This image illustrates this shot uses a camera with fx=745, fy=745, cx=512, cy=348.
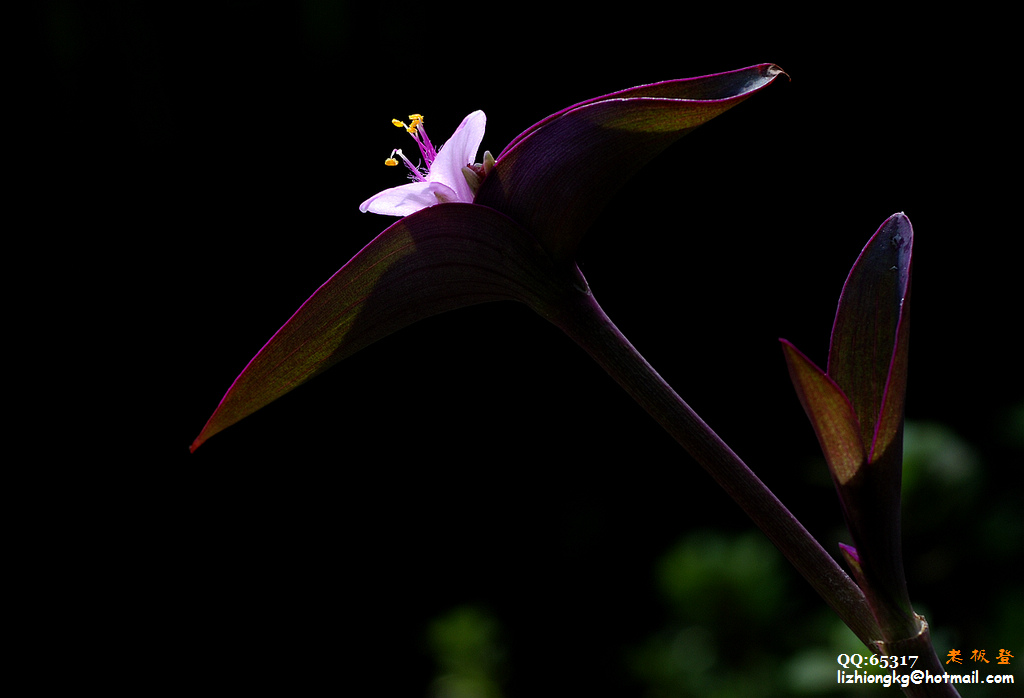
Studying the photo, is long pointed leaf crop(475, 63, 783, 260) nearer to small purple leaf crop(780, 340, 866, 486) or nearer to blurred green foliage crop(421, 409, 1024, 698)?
small purple leaf crop(780, 340, 866, 486)

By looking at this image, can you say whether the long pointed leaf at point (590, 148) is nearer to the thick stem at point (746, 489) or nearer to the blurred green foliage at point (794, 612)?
the thick stem at point (746, 489)

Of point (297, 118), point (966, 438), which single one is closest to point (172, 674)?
point (297, 118)

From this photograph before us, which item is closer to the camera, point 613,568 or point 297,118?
point 297,118

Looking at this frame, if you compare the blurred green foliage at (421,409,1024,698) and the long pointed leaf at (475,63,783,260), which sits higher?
the long pointed leaf at (475,63,783,260)

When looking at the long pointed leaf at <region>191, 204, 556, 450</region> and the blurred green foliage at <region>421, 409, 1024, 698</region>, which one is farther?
the blurred green foliage at <region>421, 409, 1024, 698</region>

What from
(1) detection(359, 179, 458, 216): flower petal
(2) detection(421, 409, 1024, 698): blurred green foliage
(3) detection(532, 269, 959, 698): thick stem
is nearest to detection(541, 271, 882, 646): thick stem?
(3) detection(532, 269, 959, 698): thick stem

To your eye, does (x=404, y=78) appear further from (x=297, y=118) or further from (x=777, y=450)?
(x=777, y=450)

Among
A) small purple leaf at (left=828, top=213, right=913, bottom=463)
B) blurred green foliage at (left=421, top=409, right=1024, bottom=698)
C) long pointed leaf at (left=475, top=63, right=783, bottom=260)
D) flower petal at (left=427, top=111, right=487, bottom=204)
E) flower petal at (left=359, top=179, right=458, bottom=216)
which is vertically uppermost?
flower petal at (left=427, top=111, right=487, bottom=204)
